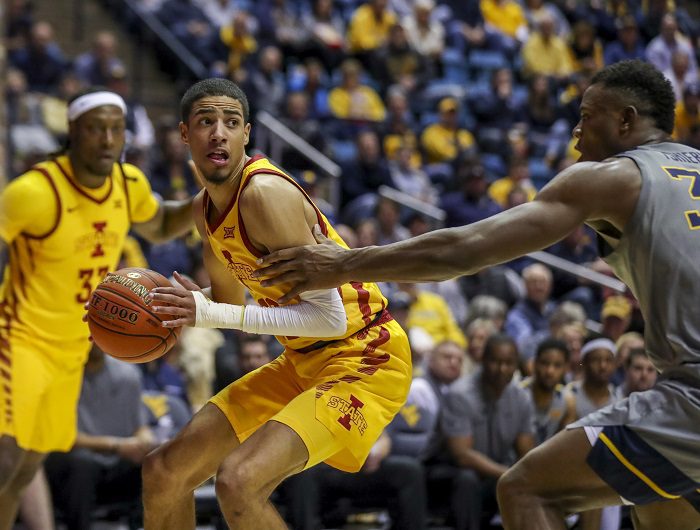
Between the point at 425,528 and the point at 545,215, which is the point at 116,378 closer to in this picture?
the point at 425,528

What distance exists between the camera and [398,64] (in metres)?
14.1

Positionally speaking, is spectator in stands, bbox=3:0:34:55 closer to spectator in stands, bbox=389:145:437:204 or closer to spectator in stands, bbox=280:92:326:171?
spectator in stands, bbox=280:92:326:171

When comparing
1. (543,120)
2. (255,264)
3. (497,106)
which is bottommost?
(255,264)

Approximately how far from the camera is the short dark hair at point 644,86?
419 centimetres

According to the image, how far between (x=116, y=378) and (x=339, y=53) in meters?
7.11

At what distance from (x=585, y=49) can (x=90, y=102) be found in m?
10.3

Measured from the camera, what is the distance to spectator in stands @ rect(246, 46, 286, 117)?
12008mm

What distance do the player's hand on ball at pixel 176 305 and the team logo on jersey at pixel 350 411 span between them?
2.14ft

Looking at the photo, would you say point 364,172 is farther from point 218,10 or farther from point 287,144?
point 218,10

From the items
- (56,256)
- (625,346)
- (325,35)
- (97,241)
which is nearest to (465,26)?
(325,35)

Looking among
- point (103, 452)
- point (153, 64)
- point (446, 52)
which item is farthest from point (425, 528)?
point (446, 52)

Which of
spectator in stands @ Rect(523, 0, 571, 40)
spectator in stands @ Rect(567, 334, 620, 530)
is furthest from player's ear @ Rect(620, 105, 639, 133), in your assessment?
spectator in stands @ Rect(523, 0, 571, 40)

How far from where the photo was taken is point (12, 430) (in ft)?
19.8

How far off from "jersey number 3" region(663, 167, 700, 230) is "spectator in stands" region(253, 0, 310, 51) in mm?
9538
